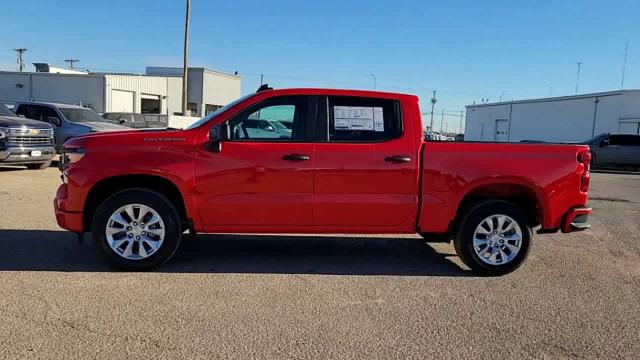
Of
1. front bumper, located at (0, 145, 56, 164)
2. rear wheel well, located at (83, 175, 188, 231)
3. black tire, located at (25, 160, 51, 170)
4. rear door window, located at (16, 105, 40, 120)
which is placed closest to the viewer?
rear wheel well, located at (83, 175, 188, 231)

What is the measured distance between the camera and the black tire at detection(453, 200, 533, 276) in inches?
226

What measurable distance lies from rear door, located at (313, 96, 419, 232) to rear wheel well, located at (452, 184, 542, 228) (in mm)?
621

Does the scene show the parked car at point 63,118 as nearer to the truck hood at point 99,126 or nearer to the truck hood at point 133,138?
the truck hood at point 99,126

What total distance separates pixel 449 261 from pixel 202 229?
9.37ft

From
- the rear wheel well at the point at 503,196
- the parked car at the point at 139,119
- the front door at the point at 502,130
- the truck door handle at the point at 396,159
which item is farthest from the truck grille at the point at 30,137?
the front door at the point at 502,130

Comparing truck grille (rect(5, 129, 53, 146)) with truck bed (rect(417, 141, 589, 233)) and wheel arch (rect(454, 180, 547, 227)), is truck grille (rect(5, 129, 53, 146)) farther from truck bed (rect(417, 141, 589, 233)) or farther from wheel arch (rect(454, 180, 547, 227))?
wheel arch (rect(454, 180, 547, 227))

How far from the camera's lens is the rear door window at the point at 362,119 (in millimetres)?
5688

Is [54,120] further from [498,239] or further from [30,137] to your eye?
[498,239]

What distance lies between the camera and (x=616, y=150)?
894 inches

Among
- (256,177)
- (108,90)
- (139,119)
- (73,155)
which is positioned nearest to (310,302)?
(256,177)

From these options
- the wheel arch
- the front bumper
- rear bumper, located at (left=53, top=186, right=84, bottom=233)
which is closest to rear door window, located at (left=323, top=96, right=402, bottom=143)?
the wheel arch

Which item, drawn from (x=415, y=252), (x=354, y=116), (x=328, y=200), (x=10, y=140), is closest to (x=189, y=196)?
(x=328, y=200)

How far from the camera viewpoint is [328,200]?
5.58 m

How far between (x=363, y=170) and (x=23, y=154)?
10.7m
